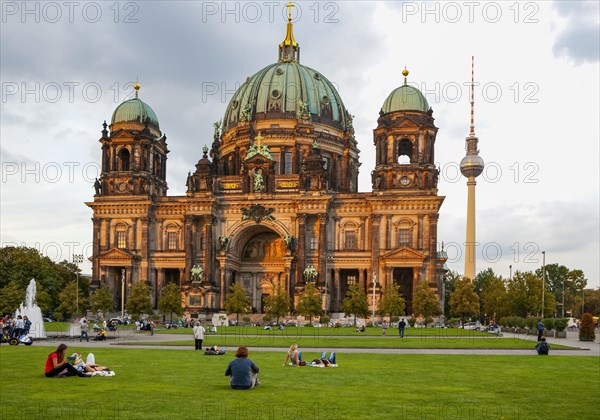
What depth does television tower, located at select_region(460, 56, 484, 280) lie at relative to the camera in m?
123

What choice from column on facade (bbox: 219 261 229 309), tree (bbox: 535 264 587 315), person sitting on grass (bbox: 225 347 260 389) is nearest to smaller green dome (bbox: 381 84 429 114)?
column on facade (bbox: 219 261 229 309)

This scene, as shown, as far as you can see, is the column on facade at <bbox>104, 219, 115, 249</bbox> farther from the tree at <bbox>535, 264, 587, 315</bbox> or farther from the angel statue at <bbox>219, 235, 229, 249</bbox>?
the tree at <bbox>535, 264, 587, 315</bbox>

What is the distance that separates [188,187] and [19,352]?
2611 inches

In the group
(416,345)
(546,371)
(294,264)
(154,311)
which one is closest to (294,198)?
(294,264)

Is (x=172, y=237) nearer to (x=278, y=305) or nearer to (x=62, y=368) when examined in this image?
(x=278, y=305)

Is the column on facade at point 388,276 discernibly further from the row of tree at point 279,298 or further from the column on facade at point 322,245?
the column on facade at point 322,245

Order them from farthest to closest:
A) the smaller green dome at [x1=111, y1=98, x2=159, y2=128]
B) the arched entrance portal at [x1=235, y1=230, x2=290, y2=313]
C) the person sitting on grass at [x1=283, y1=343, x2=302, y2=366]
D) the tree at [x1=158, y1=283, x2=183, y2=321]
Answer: the smaller green dome at [x1=111, y1=98, x2=159, y2=128]
the arched entrance portal at [x1=235, y1=230, x2=290, y2=313]
the tree at [x1=158, y1=283, x2=183, y2=321]
the person sitting on grass at [x1=283, y1=343, x2=302, y2=366]

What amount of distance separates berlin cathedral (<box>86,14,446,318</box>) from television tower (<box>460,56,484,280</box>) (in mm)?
26091

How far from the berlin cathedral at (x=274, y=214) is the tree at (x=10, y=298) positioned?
35.3ft

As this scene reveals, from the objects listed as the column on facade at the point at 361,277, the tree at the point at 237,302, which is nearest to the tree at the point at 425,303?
the column on facade at the point at 361,277

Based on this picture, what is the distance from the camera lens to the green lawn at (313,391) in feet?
53.8

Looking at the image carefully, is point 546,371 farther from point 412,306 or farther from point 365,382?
point 412,306

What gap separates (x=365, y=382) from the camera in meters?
22.4

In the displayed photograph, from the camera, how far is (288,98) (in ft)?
358
